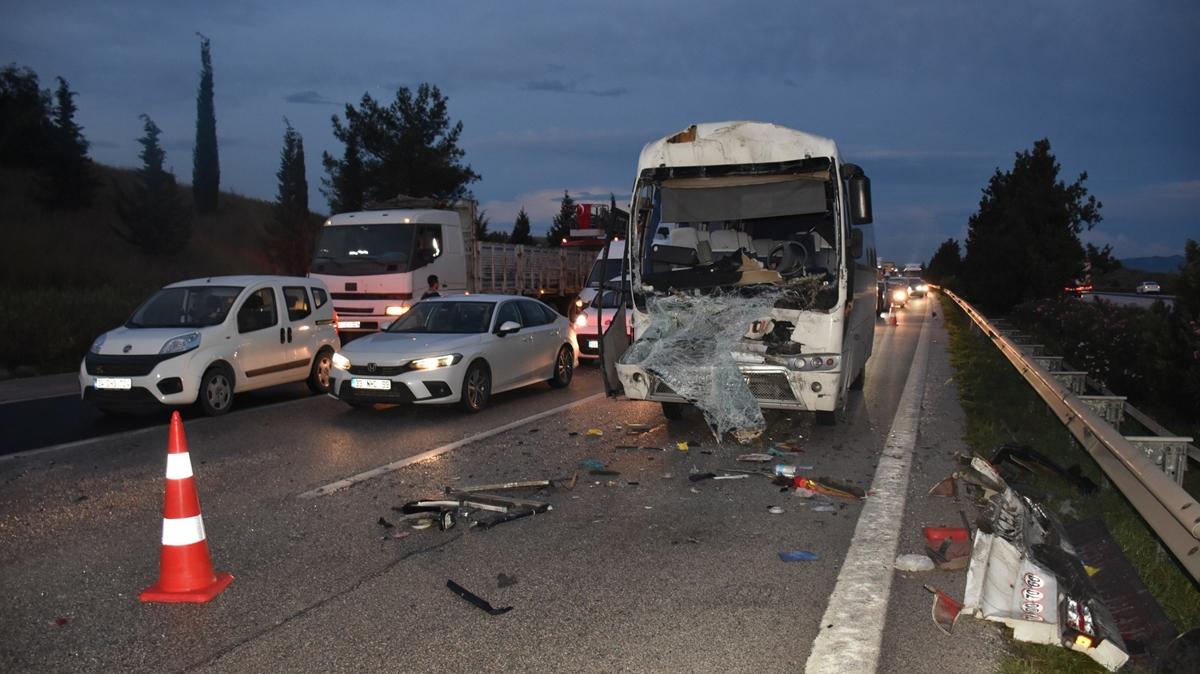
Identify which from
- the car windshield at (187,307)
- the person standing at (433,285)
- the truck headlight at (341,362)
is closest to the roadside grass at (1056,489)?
the truck headlight at (341,362)

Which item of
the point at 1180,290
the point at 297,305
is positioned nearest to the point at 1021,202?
the point at 1180,290

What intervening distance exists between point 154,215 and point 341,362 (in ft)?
119

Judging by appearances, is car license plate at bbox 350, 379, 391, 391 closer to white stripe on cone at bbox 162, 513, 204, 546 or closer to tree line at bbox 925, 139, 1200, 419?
white stripe on cone at bbox 162, 513, 204, 546

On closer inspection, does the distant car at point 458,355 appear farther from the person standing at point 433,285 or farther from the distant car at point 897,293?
the distant car at point 897,293

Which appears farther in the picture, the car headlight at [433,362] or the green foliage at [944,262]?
the green foliage at [944,262]

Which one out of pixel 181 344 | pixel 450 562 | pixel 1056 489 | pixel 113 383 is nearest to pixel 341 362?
pixel 181 344

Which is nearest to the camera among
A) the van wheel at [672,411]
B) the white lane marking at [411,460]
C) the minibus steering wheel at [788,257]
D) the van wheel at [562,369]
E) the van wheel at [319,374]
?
the white lane marking at [411,460]

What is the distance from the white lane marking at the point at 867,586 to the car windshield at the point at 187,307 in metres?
7.99

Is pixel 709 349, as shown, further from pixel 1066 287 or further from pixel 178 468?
pixel 1066 287

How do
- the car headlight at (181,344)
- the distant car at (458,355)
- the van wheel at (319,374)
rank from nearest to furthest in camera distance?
the distant car at (458,355) → the car headlight at (181,344) → the van wheel at (319,374)

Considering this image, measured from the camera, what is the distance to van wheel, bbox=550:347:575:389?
13.0 m

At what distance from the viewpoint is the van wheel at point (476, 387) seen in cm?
1064

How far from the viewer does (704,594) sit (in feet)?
15.5

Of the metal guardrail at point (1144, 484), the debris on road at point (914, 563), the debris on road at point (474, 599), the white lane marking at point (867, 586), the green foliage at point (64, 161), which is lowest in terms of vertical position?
the debris on road at point (474, 599)
